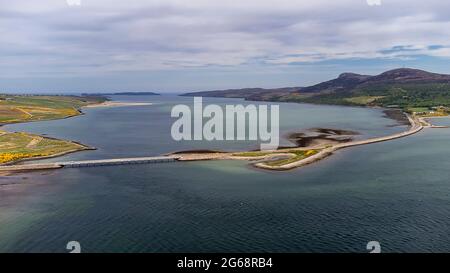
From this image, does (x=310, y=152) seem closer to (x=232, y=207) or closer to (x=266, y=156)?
(x=266, y=156)

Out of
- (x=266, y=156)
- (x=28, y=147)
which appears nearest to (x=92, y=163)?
(x=28, y=147)

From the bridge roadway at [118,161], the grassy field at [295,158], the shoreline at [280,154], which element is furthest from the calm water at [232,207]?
the grassy field at [295,158]

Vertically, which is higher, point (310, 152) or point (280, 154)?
point (310, 152)

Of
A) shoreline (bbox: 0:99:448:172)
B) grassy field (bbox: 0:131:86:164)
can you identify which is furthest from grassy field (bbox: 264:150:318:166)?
grassy field (bbox: 0:131:86:164)

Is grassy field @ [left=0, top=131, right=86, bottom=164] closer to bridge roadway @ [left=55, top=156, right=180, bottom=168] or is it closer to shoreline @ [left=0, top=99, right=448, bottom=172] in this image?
shoreline @ [left=0, top=99, right=448, bottom=172]

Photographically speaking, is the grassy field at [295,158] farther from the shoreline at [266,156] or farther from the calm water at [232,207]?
the calm water at [232,207]

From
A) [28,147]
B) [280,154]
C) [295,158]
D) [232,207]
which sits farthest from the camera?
[28,147]

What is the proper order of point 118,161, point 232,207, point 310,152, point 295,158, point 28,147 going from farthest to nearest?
point 28,147 < point 310,152 < point 118,161 < point 295,158 < point 232,207
